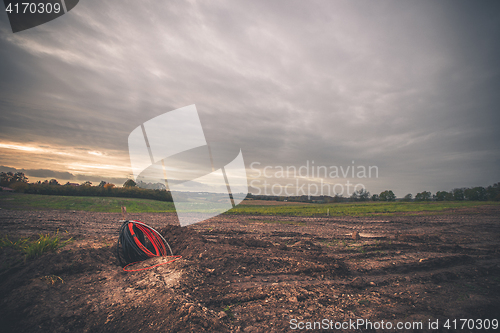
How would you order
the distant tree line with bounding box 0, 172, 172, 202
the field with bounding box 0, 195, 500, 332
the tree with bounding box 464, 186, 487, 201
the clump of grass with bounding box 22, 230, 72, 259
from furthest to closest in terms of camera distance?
the tree with bounding box 464, 186, 487, 201 < the distant tree line with bounding box 0, 172, 172, 202 < the clump of grass with bounding box 22, 230, 72, 259 < the field with bounding box 0, 195, 500, 332

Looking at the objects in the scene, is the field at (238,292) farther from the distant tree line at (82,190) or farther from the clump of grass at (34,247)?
the distant tree line at (82,190)

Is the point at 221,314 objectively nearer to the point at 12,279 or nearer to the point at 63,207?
the point at 12,279

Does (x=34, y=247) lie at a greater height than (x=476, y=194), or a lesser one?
greater

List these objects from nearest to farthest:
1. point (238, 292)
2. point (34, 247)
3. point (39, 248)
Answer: point (238, 292)
point (34, 247)
point (39, 248)

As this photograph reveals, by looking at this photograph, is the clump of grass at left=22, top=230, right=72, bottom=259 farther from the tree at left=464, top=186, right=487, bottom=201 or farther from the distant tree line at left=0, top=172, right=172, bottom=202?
the tree at left=464, top=186, right=487, bottom=201

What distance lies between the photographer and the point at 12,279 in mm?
4812

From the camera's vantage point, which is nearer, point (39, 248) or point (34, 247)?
point (34, 247)

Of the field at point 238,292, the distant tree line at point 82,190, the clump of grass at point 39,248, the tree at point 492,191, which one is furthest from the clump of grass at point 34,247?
the tree at point 492,191

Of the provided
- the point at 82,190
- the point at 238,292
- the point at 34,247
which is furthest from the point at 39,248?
the point at 82,190

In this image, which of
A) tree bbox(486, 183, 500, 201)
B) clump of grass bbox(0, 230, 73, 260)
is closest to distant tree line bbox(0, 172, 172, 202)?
clump of grass bbox(0, 230, 73, 260)

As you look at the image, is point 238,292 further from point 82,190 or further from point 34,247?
point 82,190

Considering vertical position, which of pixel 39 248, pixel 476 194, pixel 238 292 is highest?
pixel 39 248

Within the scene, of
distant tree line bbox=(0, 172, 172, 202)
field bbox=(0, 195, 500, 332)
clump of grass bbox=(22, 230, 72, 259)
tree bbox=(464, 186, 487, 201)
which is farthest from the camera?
tree bbox=(464, 186, 487, 201)

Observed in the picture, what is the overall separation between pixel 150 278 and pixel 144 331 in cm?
186
